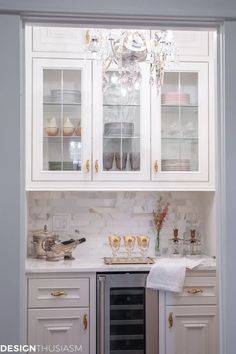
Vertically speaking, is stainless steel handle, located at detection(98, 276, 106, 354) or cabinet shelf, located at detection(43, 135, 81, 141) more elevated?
cabinet shelf, located at detection(43, 135, 81, 141)

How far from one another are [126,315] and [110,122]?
1.35 meters

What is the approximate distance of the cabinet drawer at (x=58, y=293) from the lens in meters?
2.53

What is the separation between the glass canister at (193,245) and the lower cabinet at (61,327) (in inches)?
37.9

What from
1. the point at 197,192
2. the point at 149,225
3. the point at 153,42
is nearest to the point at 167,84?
the point at 153,42

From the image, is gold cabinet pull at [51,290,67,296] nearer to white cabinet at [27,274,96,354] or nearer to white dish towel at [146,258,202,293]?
white cabinet at [27,274,96,354]

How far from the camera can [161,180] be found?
112 inches

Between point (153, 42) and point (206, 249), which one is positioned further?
point (206, 249)

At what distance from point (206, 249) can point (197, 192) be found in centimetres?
45

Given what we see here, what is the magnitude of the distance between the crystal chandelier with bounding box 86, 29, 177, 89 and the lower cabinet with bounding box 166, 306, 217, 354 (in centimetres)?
148

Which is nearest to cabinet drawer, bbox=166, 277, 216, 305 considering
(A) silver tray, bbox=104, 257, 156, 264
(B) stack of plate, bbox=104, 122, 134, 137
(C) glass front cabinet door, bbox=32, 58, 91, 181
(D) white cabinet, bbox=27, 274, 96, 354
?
(A) silver tray, bbox=104, 257, 156, 264

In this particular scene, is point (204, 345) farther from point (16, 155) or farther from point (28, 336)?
point (16, 155)

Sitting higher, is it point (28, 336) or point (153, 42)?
point (153, 42)

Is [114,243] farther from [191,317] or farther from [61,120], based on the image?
[61,120]

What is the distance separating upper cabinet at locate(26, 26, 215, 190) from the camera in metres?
2.80
